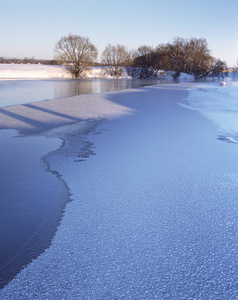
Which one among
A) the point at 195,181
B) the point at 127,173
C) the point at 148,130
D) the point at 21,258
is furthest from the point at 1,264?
the point at 148,130

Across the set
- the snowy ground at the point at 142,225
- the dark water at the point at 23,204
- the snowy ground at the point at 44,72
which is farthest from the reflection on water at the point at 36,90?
the snowy ground at the point at 44,72

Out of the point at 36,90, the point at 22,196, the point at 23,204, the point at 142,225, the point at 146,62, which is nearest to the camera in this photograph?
the point at 142,225

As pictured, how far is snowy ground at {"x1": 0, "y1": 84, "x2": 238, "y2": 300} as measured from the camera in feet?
5.06

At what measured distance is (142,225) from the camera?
7.17ft

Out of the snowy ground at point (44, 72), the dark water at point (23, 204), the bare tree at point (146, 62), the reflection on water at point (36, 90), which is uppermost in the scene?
the bare tree at point (146, 62)

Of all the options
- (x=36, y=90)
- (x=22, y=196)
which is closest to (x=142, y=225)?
(x=22, y=196)

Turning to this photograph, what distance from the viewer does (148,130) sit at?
18.9 feet

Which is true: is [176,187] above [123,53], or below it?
below

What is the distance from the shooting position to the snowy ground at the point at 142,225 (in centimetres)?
154

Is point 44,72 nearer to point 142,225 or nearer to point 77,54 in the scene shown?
point 77,54

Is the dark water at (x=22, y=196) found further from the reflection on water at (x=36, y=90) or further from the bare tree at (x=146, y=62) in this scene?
the bare tree at (x=146, y=62)

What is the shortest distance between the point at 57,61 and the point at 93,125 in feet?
116

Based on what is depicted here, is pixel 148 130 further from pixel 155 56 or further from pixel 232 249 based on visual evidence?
pixel 155 56

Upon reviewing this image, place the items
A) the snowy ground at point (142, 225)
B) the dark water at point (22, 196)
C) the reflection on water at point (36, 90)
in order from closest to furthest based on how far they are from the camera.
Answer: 1. the snowy ground at point (142, 225)
2. the dark water at point (22, 196)
3. the reflection on water at point (36, 90)
